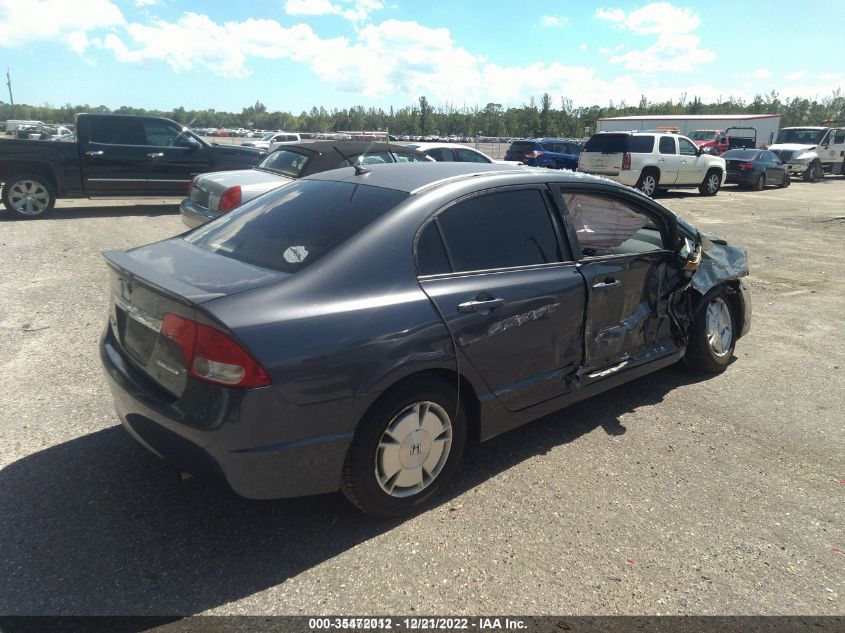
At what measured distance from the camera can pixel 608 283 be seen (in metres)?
3.75

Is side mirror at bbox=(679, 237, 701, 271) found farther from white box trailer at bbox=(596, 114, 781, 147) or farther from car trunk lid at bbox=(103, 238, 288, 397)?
white box trailer at bbox=(596, 114, 781, 147)

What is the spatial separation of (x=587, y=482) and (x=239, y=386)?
6.54ft

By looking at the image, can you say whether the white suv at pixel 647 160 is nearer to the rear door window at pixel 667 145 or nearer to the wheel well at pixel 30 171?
the rear door window at pixel 667 145

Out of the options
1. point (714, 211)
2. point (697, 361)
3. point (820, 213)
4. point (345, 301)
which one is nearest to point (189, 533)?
point (345, 301)

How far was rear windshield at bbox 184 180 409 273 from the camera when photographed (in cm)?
294

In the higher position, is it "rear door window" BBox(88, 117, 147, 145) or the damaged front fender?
"rear door window" BBox(88, 117, 147, 145)

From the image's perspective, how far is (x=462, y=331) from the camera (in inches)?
117

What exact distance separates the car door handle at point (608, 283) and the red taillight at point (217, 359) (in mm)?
2149

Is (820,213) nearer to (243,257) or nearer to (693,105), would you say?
(243,257)

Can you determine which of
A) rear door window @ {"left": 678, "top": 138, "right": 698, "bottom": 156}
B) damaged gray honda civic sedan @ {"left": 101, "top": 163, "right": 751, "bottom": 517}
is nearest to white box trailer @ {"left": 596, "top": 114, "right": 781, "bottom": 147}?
rear door window @ {"left": 678, "top": 138, "right": 698, "bottom": 156}

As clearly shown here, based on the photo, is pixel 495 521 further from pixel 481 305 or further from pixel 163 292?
pixel 163 292

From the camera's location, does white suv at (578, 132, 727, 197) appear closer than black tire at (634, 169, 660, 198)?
Yes

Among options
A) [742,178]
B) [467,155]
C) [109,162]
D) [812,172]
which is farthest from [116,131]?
[812,172]

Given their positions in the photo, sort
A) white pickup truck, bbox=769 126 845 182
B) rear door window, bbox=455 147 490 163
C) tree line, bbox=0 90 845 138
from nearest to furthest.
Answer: rear door window, bbox=455 147 490 163, white pickup truck, bbox=769 126 845 182, tree line, bbox=0 90 845 138
